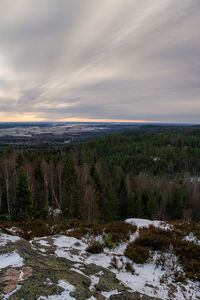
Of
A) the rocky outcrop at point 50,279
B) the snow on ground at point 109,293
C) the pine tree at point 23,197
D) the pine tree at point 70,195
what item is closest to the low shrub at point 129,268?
the rocky outcrop at point 50,279

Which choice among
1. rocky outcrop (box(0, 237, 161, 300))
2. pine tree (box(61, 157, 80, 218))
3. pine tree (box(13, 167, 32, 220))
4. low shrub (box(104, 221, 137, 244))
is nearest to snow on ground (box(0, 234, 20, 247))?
rocky outcrop (box(0, 237, 161, 300))

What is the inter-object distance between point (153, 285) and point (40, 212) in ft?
71.8

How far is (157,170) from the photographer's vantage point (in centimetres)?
10531

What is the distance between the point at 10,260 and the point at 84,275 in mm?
2127

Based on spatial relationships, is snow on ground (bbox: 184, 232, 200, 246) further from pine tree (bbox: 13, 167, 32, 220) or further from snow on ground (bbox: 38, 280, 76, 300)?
pine tree (bbox: 13, 167, 32, 220)

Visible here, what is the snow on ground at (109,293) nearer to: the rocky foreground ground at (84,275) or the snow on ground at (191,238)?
the rocky foreground ground at (84,275)

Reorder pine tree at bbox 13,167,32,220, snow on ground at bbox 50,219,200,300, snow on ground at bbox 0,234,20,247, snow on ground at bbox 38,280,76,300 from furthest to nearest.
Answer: pine tree at bbox 13,167,32,220, snow on ground at bbox 0,234,20,247, snow on ground at bbox 50,219,200,300, snow on ground at bbox 38,280,76,300

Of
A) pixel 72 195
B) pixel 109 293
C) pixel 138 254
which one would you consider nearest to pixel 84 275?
pixel 109 293

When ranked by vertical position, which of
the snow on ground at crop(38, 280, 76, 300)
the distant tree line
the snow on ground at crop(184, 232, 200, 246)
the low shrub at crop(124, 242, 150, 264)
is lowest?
the distant tree line

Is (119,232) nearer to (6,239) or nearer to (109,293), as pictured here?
(109,293)

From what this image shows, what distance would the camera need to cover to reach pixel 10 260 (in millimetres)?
Answer: 4547

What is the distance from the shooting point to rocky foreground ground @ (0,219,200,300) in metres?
3.49

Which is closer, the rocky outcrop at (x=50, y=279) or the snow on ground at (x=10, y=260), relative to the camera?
the rocky outcrop at (x=50, y=279)

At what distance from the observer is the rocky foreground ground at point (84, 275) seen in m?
3.49
